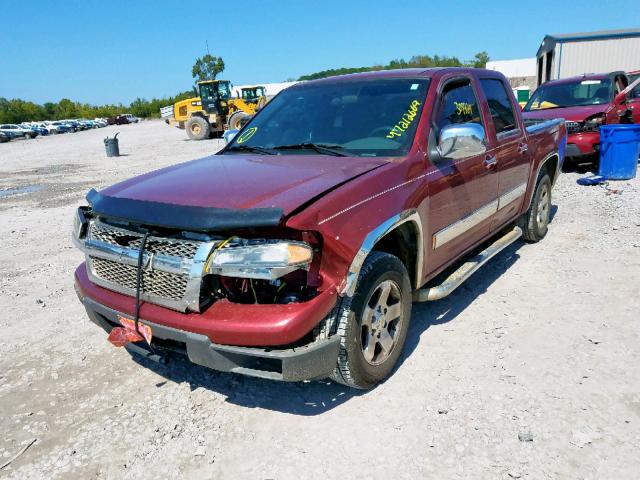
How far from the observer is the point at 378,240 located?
110 inches

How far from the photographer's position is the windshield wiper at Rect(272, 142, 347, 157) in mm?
3389

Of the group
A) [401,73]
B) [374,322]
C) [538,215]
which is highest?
→ [401,73]

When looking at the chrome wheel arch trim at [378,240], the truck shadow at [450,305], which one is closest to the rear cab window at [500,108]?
the truck shadow at [450,305]

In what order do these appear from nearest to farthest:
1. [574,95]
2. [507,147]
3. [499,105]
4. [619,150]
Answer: [507,147] → [499,105] → [619,150] → [574,95]

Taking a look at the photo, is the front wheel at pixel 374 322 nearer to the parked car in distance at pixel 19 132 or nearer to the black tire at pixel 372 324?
the black tire at pixel 372 324

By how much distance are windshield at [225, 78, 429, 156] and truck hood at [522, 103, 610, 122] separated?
22.5ft

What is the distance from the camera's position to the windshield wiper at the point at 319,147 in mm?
3389

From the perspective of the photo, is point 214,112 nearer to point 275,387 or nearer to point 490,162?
point 490,162

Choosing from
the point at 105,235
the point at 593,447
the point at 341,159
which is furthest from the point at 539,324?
the point at 105,235

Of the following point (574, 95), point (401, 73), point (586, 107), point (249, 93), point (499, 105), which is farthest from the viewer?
point (249, 93)

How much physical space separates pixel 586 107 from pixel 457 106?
299 inches

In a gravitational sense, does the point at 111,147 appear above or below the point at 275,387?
above

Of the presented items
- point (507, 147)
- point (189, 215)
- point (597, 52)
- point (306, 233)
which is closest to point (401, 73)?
point (507, 147)

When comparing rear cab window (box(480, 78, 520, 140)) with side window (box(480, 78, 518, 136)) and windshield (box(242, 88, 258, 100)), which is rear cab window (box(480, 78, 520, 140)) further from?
windshield (box(242, 88, 258, 100))
